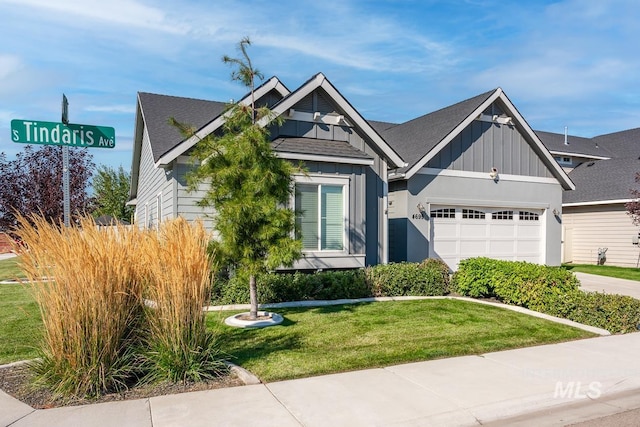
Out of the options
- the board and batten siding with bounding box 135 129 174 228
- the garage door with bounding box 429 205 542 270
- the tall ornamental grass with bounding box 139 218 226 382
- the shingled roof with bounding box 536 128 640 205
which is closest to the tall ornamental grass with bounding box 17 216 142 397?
the tall ornamental grass with bounding box 139 218 226 382

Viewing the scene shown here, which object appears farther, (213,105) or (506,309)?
(213,105)

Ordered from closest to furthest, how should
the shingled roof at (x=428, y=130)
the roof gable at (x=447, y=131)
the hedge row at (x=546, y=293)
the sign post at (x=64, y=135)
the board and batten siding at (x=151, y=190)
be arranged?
the sign post at (x=64, y=135) → the hedge row at (x=546, y=293) → the board and batten siding at (x=151, y=190) → the roof gable at (x=447, y=131) → the shingled roof at (x=428, y=130)

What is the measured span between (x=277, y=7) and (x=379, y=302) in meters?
7.09

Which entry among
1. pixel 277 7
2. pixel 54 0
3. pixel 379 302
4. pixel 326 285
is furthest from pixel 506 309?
pixel 54 0

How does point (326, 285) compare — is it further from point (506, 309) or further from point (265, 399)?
point (265, 399)

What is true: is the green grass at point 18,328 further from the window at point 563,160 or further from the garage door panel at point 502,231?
the window at point 563,160

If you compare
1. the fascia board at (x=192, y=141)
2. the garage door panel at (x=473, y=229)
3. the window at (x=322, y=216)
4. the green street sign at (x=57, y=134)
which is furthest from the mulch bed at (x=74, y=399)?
the garage door panel at (x=473, y=229)

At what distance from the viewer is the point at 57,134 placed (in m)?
6.78

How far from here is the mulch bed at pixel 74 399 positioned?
4.78m

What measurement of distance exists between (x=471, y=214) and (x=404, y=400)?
485 inches

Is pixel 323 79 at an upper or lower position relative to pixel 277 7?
lower

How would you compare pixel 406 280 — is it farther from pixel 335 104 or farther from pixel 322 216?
pixel 335 104

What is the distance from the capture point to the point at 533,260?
17688 mm

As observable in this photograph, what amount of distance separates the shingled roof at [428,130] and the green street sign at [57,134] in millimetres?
9592
